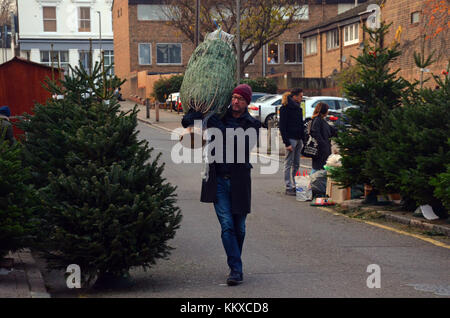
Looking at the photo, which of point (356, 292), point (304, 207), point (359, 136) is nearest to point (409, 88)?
point (359, 136)

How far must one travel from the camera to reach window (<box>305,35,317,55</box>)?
54.4 meters

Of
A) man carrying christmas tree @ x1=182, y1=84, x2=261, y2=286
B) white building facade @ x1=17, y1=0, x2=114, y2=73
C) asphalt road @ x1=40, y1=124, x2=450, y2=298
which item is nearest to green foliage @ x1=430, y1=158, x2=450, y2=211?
asphalt road @ x1=40, y1=124, x2=450, y2=298

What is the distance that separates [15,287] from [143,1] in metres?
59.6

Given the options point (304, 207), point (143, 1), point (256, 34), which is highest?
point (143, 1)

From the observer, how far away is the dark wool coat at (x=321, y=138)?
14.3m

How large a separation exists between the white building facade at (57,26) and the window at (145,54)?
42.9 ft

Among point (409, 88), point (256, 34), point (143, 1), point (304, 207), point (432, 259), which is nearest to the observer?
point (432, 259)

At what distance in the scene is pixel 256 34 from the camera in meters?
45.7

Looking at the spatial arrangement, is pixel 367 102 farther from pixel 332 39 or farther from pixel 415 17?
pixel 332 39

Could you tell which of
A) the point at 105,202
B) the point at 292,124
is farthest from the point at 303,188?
the point at 105,202

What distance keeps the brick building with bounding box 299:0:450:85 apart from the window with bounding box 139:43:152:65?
601 inches

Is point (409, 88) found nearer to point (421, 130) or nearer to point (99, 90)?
point (421, 130)

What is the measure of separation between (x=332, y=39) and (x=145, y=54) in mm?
20366
